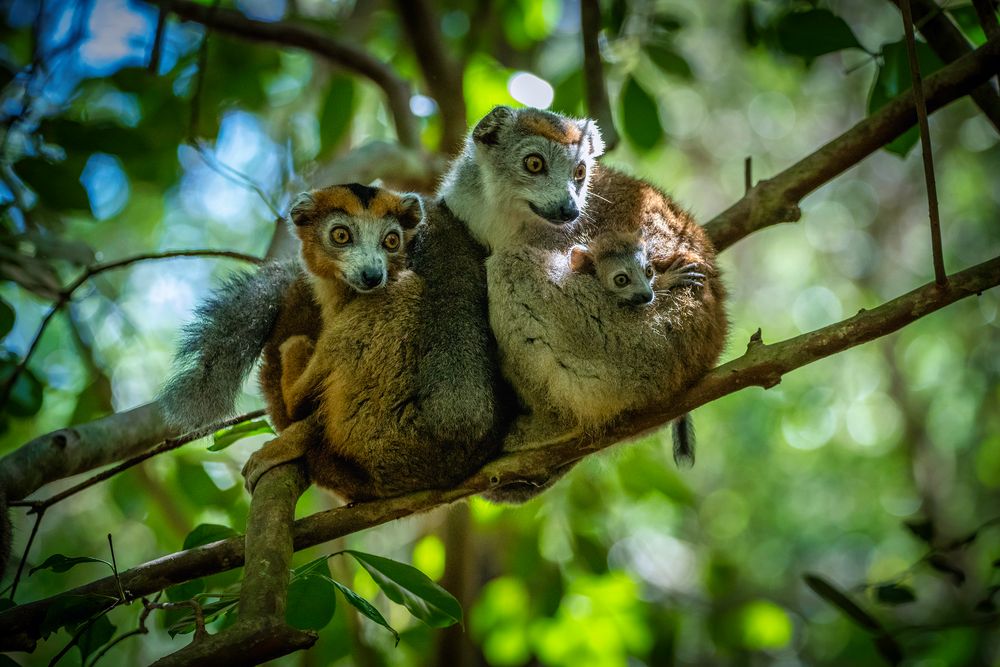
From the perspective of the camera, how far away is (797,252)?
20.2 meters

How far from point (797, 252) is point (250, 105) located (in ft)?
50.3

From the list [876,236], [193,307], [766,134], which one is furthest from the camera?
[766,134]

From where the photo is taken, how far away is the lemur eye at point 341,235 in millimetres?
5289

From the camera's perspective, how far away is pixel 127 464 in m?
4.83

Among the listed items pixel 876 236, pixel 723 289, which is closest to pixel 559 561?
pixel 723 289

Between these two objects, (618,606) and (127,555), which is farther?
(127,555)

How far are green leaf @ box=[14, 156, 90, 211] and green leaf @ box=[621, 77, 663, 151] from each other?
424cm

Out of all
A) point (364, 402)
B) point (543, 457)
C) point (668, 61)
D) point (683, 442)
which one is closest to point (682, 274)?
point (683, 442)

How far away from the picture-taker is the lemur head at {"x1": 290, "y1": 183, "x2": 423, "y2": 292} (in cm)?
514

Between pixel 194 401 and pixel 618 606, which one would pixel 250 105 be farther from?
pixel 618 606

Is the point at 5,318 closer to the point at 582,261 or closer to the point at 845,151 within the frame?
the point at 582,261

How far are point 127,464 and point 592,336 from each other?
2872mm

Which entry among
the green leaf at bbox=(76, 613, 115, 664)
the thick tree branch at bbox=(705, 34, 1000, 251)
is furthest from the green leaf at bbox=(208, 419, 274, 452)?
the thick tree branch at bbox=(705, 34, 1000, 251)

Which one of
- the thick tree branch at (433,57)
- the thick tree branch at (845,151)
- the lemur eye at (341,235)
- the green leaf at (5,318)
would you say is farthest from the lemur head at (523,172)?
the green leaf at (5,318)
